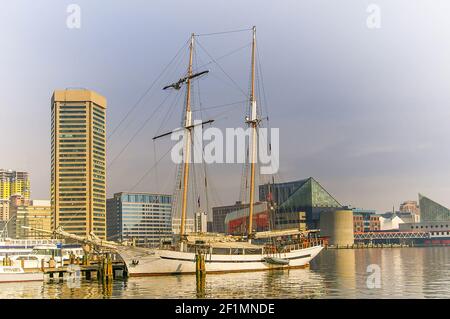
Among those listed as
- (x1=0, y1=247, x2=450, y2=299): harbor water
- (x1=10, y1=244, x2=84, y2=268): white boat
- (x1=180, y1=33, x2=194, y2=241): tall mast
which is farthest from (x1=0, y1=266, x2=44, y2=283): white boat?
(x1=180, y1=33, x2=194, y2=241): tall mast

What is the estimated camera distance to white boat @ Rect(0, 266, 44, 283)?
7181cm

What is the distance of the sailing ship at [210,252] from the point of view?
7700 centimetres

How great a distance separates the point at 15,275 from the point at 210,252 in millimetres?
25686

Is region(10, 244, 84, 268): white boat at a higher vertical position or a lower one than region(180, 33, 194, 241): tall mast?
lower

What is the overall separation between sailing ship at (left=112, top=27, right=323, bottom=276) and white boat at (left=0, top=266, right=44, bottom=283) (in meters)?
11.3

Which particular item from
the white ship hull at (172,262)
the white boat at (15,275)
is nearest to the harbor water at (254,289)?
the white boat at (15,275)

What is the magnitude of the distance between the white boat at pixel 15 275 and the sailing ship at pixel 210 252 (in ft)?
37.0

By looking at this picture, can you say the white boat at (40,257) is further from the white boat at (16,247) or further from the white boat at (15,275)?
the white boat at (15,275)

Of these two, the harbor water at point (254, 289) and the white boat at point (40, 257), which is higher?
the white boat at point (40, 257)

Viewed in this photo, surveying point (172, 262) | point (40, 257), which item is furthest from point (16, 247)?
point (172, 262)

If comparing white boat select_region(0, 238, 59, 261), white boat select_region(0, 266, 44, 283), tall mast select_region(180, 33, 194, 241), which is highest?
tall mast select_region(180, 33, 194, 241)

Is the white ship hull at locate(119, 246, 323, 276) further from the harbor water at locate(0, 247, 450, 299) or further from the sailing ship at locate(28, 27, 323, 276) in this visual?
the harbor water at locate(0, 247, 450, 299)
